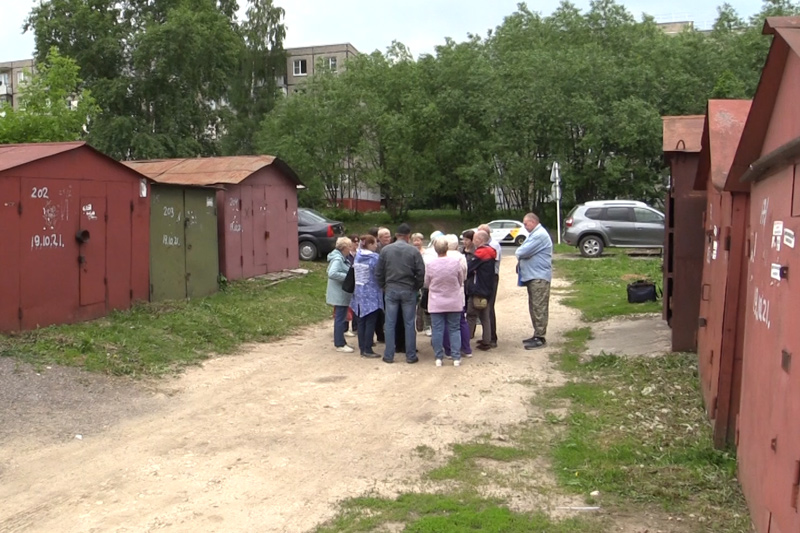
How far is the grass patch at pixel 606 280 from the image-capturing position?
12812 mm

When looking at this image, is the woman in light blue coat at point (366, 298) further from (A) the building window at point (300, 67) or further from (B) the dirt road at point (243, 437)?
(A) the building window at point (300, 67)

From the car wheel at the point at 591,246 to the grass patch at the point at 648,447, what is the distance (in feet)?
48.1

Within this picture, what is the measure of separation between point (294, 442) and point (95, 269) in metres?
5.66

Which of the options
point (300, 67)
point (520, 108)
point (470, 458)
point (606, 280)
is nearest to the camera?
point (470, 458)

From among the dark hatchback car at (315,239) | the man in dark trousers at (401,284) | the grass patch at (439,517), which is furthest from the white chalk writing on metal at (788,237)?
the dark hatchback car at (315,239)

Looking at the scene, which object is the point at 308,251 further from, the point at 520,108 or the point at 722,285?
the point at 520,108

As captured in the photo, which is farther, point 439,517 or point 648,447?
point 648,447

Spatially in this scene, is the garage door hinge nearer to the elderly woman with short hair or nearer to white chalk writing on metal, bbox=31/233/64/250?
the elderly woman with short hair

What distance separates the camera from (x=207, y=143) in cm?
4081

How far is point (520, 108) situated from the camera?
113 feet

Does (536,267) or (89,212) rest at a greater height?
(89,212)

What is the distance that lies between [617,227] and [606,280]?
6344 mm

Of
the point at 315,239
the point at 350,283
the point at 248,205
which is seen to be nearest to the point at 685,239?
the point at 350,283

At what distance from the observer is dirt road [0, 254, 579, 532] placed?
4.72 metres
